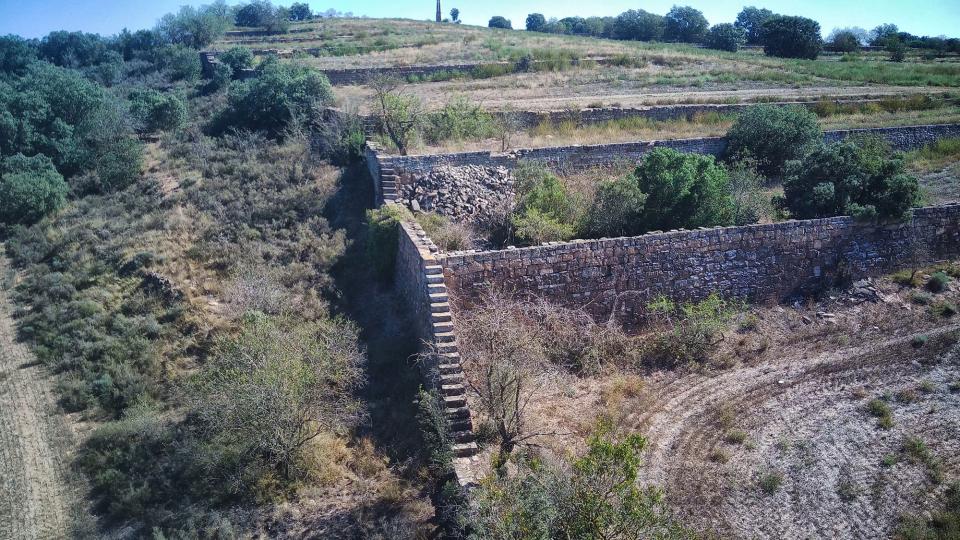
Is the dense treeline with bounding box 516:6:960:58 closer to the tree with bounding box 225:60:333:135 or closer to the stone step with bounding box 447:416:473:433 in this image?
the tree with bounding box 225:60:333:135

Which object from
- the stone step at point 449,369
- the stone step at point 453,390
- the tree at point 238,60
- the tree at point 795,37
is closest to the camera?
the stone step at point 453,390

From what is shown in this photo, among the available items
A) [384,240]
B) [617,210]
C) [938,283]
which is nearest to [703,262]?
[617,210]

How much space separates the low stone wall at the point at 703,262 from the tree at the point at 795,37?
34.7m

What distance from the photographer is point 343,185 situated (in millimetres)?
19047

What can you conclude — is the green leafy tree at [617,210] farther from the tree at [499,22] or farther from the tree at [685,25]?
the tree at [499,22]

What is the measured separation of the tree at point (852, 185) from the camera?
48.7 ft

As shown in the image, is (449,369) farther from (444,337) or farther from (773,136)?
(773,136)

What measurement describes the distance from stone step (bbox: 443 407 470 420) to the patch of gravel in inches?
279

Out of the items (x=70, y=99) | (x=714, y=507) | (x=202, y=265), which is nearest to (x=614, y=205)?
(x=714, y=507)

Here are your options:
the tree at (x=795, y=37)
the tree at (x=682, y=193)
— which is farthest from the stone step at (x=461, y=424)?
the tree at (x=795, y=37)

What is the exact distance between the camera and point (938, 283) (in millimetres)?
14516

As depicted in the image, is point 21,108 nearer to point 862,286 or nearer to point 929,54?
point 862,286

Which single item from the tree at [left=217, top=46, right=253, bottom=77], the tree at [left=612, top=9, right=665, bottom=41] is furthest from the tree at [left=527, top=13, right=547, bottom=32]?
the tree at [left=217, top=46, right=253, bottom=77]

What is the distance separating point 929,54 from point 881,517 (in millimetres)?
50470
